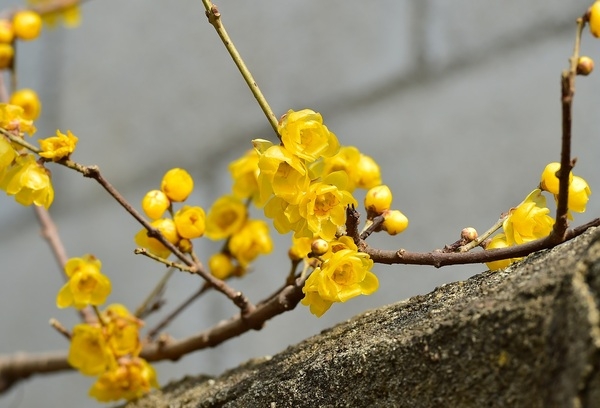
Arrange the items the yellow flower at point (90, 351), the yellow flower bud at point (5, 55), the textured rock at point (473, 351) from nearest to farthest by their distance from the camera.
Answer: the textured rock at point (473, 351) < the yellow flower at point (90, 351) < the yellow flower bud at point (5, 55)

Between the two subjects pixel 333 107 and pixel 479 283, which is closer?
pixel 479 283

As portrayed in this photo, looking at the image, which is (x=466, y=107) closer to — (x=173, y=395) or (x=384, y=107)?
(x=384, y=107)

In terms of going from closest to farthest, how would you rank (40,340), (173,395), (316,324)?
(173,395) < (316,324) < (40,340)

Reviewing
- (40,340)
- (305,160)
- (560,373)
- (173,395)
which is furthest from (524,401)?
(40,340)

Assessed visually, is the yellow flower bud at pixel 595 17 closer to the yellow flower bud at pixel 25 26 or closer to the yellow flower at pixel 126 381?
the yellow flower at pixel 126 381

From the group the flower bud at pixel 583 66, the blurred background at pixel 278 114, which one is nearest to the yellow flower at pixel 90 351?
the flower bud at pixel 583 66

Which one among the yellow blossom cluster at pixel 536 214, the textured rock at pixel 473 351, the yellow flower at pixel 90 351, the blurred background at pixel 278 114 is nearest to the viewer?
the textured rock at pixel 473 351

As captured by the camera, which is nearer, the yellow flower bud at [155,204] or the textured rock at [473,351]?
the textured rock at [473,351]

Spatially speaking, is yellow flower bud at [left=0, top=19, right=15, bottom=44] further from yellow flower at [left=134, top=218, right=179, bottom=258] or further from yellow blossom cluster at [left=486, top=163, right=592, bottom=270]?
yellow blossom cluster at [left=486, top=163, right=592, bottom=270]
